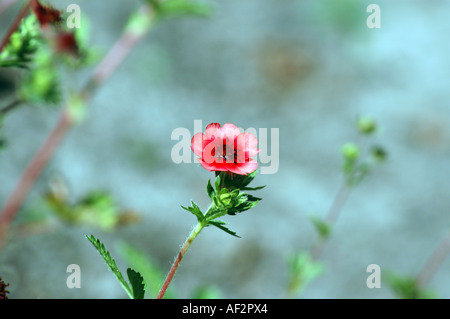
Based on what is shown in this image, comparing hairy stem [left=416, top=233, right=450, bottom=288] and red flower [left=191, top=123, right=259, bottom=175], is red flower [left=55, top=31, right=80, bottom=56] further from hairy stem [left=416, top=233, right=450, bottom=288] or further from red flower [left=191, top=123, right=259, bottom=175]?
hairy stem [left=416, top=233, right=450, bottom=288]

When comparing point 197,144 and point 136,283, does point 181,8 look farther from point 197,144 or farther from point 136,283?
point 136,283

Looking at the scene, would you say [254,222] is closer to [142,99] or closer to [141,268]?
[142,99]

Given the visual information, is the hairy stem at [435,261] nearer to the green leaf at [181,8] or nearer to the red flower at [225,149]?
the green leaf at [181,8]

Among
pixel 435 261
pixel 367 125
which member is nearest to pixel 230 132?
pixel 367 125

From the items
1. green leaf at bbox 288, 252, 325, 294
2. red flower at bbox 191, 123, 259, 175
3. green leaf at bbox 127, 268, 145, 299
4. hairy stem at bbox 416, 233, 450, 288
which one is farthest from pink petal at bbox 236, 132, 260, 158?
hairy stem at bbox 416, 233, 450, 288

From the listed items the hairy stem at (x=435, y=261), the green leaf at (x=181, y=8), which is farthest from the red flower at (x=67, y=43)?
the hairy stem at (x=435, y=261)

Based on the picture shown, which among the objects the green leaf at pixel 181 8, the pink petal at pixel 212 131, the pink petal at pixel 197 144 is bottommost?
the pink petal at pixel 197 144
